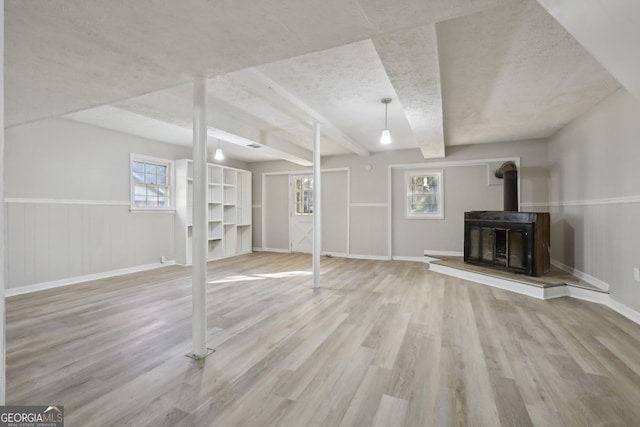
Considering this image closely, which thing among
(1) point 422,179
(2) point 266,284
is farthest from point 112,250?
(1) point 422,179

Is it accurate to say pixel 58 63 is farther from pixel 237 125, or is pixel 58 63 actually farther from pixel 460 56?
pixel 460 56

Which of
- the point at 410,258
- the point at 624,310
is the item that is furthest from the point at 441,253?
the point at 624,310

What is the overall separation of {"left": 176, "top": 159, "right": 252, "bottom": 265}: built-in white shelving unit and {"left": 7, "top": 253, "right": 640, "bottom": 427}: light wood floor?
2.20 meters

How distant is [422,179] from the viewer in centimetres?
650

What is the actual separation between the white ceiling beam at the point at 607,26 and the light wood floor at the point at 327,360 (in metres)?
2.00

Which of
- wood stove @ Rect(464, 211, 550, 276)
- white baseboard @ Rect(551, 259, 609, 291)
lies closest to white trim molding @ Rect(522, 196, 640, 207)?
wood stove @ Rect(464, 211, 550, 276)

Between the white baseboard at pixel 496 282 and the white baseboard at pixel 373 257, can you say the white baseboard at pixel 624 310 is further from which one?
the white baseboard at pixel 373 257

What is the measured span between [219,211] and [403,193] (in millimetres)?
4288

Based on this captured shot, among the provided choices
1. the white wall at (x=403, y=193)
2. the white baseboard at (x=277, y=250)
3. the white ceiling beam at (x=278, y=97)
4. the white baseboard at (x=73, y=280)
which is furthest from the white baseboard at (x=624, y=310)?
the white baseboard at (x=73, y=280)

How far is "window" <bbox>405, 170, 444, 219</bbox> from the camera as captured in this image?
633cm

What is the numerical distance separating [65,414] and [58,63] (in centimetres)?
221

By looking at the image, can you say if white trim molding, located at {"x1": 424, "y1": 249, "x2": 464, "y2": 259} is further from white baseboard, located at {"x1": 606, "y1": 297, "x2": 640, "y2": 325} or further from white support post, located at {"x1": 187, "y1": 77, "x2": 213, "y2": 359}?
white support post, located at {"x1": 187, "y1": 77, "x2": 213, "y2": 359}

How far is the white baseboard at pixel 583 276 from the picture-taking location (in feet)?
11.7

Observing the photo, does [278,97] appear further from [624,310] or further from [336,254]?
[336,254]
